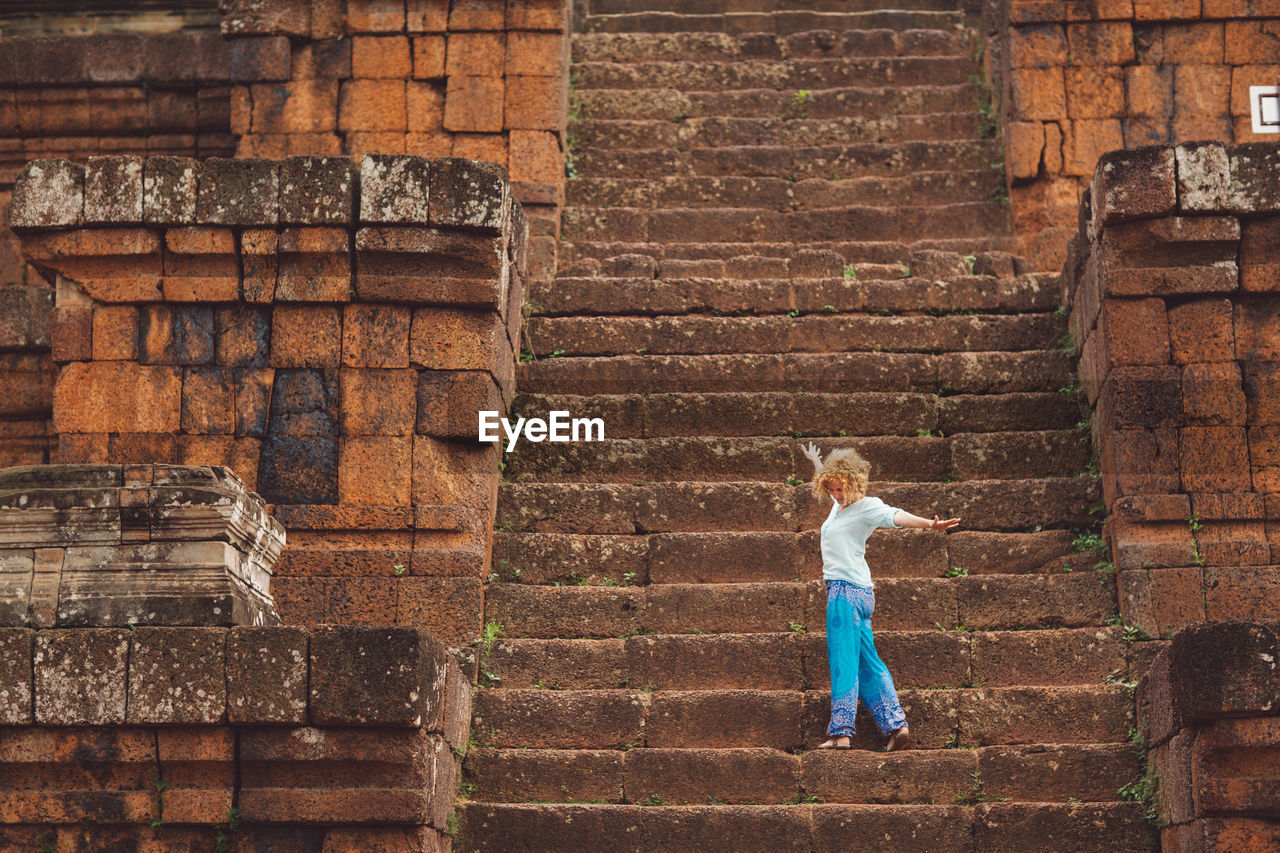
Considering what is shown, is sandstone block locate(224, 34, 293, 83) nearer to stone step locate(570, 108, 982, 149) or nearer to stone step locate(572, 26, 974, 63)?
stone step locate(570, 108, 982, 149)

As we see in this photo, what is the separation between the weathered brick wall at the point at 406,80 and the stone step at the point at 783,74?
1.04m

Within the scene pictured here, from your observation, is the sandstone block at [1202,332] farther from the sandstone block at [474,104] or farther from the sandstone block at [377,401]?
the sandstone block at [474,104]

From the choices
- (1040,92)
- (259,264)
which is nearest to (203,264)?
(259,264)

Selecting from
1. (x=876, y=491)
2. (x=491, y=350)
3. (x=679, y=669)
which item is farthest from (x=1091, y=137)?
(x=679, y=669)

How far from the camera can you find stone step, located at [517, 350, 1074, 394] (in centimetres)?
890

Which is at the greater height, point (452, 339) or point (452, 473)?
point (452, 339)

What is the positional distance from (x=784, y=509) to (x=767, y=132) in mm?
4770

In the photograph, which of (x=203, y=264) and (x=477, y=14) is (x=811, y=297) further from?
(x=477, y=14)

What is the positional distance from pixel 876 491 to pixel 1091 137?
14.4 feet

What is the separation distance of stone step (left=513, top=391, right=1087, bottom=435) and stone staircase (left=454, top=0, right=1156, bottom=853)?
2 centimetres

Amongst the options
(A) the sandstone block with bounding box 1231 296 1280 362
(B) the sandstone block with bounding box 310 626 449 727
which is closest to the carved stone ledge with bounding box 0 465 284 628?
(B) the sandstone block with bounding box 310 626 449 727

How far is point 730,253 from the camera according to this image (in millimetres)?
10570

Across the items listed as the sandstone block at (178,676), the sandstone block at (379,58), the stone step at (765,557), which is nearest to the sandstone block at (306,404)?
the stone step at (765,557)

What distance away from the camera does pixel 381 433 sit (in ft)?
26.1
